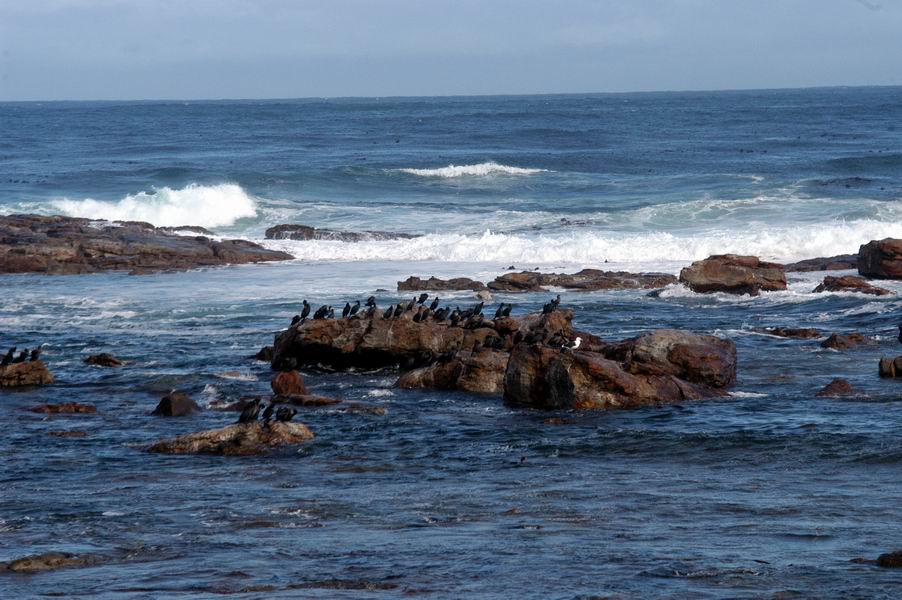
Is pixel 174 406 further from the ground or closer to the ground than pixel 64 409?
further from the ground

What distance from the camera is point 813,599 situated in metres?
9.98

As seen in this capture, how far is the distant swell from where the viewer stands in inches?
2591

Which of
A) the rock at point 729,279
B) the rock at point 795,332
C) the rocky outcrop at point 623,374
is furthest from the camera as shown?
the rock at point 729,279

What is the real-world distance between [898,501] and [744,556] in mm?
3150

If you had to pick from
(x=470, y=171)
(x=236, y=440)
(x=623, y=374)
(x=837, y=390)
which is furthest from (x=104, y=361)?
(x=470, y=171)

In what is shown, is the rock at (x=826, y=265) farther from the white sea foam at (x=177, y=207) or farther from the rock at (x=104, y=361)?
the white sea foam at (x=177, y=207)

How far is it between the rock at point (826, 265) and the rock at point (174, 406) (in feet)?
67.2

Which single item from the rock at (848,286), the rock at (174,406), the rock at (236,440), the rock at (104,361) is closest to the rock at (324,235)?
the rock at (848,286)

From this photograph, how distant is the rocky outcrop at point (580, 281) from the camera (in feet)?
107

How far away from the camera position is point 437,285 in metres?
32.8

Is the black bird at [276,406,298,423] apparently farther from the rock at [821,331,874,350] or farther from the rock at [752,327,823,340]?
the rock at [752,327,823,340]

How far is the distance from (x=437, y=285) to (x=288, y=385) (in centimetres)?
1264

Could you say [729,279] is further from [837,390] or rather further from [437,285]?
[837,390]

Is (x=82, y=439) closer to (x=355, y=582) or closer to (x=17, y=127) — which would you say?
(x=355, y=582)
